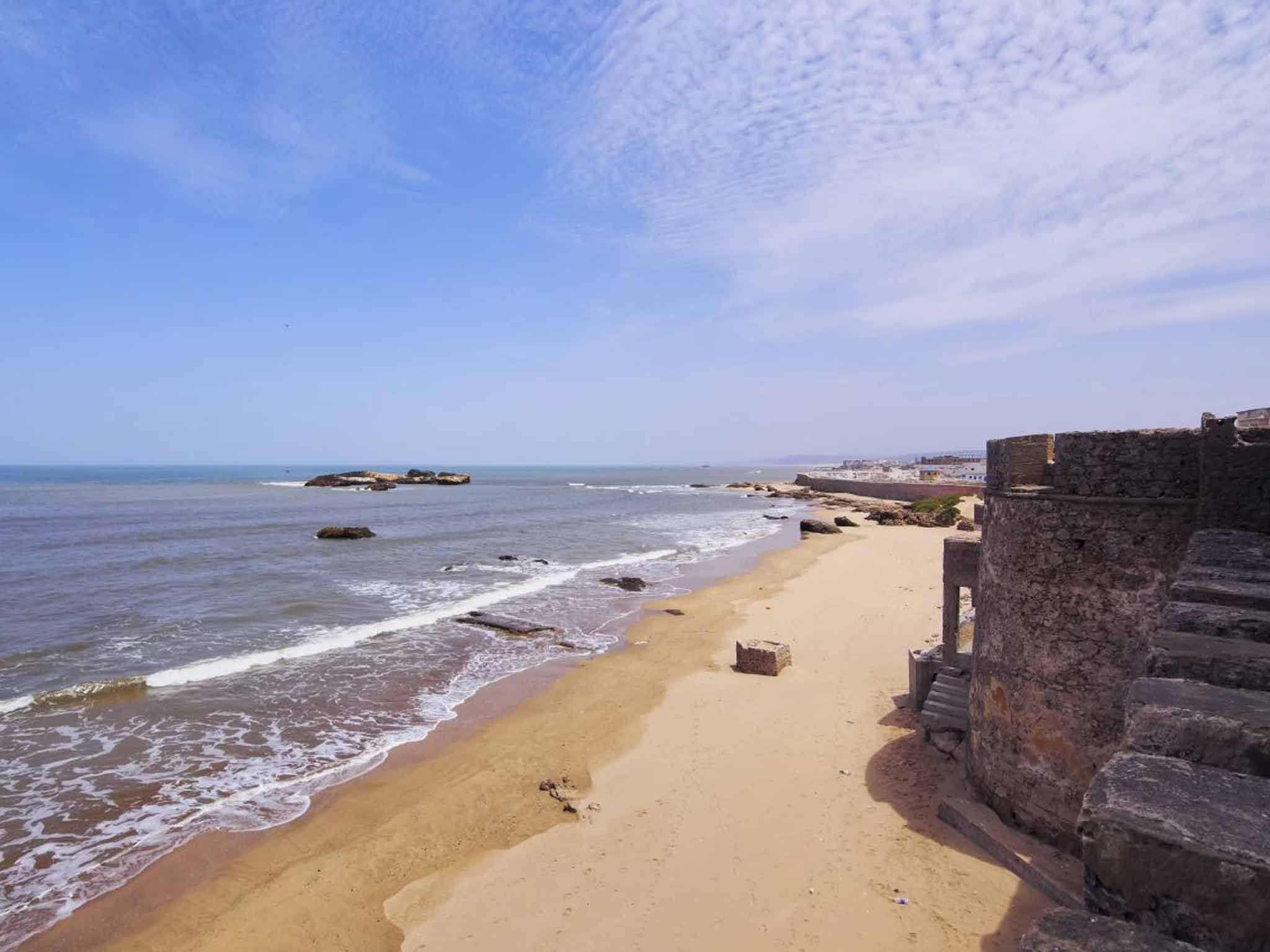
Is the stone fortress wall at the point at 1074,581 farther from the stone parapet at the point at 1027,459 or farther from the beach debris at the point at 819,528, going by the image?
the beach debris at the point at 819,528

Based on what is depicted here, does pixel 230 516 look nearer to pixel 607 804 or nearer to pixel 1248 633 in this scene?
pixel 607 804

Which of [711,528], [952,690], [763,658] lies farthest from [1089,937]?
[711,528]

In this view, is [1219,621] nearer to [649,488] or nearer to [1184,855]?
[1184,855]

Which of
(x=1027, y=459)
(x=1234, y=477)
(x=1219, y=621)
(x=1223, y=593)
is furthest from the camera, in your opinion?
(x=1027, y=459)

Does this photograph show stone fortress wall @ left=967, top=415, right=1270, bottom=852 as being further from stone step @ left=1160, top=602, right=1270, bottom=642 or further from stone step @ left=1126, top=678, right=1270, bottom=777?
stone step @ left=1126, top=678, right=1270, bottom=777

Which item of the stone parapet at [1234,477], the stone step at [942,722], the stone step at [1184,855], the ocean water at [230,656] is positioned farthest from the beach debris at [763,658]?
the stone step at [1184,855]

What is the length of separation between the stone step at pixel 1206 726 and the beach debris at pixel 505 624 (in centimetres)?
1573

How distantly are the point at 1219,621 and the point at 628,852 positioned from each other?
6134 mm

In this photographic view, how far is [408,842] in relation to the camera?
8.12m

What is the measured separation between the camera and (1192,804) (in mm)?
2012

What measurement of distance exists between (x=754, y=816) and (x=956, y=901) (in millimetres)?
2352

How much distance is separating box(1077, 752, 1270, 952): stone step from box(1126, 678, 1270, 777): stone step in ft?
0.53

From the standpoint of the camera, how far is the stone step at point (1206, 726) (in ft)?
7.42

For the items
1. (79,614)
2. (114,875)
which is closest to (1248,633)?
(114,875)
